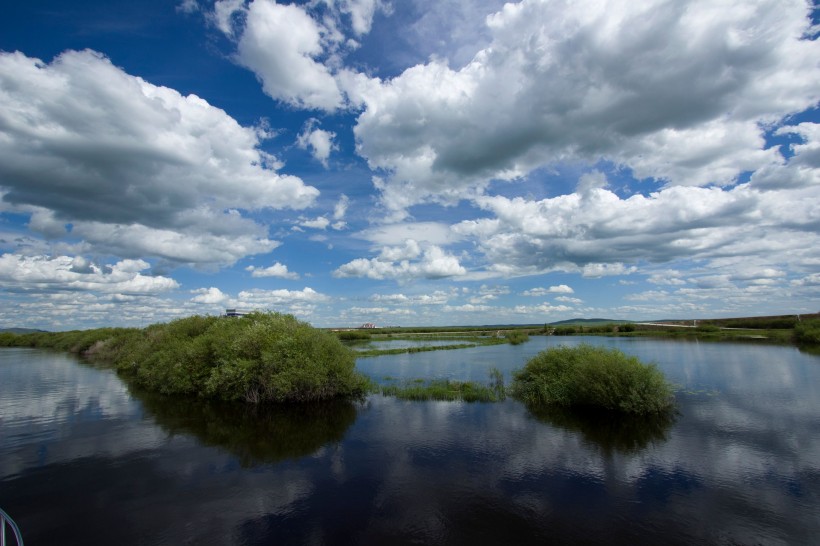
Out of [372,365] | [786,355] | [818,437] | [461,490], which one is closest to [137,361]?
[372,365]

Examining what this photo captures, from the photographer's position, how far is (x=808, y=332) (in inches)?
2778

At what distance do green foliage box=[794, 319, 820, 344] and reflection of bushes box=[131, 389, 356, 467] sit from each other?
80.7 meters

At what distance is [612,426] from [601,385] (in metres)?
2.94

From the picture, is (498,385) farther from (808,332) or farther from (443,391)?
(808,332)

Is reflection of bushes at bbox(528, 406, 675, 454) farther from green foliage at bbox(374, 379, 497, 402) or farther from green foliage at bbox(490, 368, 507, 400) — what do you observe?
green foliage at bbox(374, 379, 497, 402)

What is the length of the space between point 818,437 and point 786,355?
42.1 metres

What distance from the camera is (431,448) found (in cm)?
2170

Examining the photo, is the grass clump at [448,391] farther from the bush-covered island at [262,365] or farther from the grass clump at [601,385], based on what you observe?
the bush-covered island at [262,365]

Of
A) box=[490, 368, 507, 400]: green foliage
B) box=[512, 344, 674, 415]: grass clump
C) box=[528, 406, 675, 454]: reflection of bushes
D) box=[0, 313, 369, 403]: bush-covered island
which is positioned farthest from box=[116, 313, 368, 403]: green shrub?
box=[528, 406, 675, 454]: reflection of bushes

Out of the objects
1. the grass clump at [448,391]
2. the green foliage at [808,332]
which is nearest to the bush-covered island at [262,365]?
the grass clump at [448,391]

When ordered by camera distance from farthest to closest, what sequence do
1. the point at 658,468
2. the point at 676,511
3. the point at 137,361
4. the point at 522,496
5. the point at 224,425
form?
the point at 137,361, the point at 224,425, the point at 658,468, the point at 522,496, the point at 676,511

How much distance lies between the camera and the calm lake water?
13898 millimetres

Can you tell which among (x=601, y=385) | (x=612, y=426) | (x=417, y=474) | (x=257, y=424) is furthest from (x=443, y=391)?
(x=417, y=474)

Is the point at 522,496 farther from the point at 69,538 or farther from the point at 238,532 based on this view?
the point at 69,538
